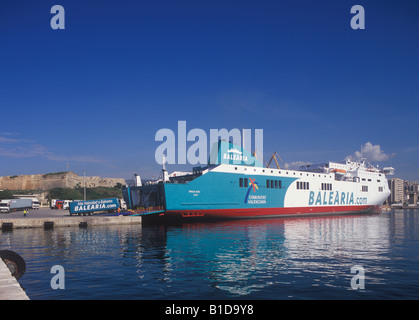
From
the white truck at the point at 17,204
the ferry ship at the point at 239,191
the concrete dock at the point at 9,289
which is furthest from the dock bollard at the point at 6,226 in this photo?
the white truck at the point at 17,204

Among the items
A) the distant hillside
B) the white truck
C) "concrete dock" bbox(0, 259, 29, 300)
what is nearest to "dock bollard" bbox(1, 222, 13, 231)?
"concrete dock" bbox(0, 259, 29, 300)

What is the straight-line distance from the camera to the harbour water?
10.2m

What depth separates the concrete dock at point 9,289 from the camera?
274 inches

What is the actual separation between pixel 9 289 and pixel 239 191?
104 ft

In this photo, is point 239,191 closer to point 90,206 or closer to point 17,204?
point 90,206

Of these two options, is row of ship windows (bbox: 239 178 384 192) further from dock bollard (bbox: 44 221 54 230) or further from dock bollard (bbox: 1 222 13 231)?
→ dock bollard (bbox: 1 222 13 231)

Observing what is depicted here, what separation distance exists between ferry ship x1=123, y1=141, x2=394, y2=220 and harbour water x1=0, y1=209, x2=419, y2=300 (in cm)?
1322

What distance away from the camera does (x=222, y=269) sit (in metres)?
13.2
